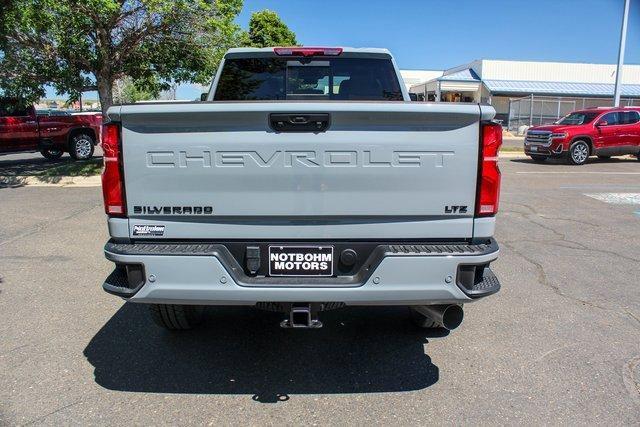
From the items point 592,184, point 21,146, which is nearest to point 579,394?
point 592,184

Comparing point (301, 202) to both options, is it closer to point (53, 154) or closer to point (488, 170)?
point (488, 170)

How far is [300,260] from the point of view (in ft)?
9.80

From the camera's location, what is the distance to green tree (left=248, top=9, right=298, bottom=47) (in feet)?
100

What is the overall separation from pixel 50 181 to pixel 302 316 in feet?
37.1

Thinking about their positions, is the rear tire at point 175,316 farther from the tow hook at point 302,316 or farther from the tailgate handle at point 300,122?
the tailgate handle at point 300,122

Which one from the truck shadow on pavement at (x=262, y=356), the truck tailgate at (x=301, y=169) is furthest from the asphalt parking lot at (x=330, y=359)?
the truck tailgate at (x=301, y=169)

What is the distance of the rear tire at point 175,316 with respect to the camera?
→ 12.4ft

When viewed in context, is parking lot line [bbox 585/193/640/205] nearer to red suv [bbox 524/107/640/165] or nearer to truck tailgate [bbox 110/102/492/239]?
red suv [bbox 524/107/640/165]

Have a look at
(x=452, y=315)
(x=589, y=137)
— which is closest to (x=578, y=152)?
(x=589, y=137)

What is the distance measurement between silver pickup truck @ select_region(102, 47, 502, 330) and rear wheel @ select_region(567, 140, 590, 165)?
16.4 metres

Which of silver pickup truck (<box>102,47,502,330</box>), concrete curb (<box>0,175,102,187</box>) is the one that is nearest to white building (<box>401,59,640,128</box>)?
concrete curb (<box>0,175,102,187</box>)

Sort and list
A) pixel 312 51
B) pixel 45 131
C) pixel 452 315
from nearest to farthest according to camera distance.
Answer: pixel 452 315 → pixel 312 51 → pixel 45 131

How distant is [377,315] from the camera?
15.0 feet

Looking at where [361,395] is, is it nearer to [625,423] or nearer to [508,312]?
[625,423]
